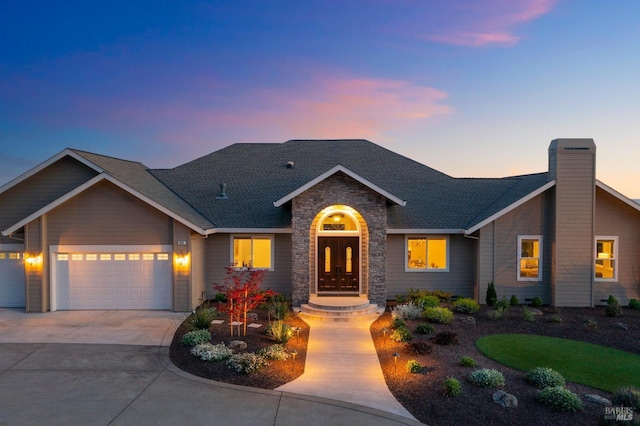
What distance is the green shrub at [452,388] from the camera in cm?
775

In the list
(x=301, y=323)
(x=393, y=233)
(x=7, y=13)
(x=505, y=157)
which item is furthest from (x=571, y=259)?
(x=7, y=13)

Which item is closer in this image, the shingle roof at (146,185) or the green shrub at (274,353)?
the green shrub at (274,353)

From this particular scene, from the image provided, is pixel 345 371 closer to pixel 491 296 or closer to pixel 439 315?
pixel 439 315

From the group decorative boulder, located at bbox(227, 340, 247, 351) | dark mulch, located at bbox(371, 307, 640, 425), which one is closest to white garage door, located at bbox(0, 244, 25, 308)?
decorative boulder, located at bbox(227, 340, 247, 351)

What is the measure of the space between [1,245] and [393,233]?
16.0 meters

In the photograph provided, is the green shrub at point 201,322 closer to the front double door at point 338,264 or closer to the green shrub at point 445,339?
the front double door at point 338,264

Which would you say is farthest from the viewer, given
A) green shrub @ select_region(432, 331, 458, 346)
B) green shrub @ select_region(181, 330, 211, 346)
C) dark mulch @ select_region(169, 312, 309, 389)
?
green shrub @ select_region(432, 331, 458, 346)

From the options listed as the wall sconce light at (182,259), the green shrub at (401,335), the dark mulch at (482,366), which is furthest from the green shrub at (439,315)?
the wall sconce light at (182,259)

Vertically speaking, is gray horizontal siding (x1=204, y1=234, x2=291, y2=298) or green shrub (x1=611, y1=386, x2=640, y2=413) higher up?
gray horizontal siding (x1=204, y1=234, x2=291, y2=298)

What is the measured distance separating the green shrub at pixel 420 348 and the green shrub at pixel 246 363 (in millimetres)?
3791

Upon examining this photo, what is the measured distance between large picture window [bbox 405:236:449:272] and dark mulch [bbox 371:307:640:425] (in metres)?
2.83

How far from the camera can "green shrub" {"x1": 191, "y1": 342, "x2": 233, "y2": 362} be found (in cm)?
974

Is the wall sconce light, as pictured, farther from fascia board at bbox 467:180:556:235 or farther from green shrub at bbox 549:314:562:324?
green shrub at bbox 549:314:562:324

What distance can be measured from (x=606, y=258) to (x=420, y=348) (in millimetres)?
11123
